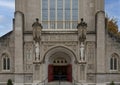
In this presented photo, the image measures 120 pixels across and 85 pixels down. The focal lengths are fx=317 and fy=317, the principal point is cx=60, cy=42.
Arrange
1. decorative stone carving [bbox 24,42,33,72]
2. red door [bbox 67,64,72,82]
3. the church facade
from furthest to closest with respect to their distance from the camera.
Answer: red door [bbox 67,64,72,82], decorative stone carving [bbox 24,42,33,72], the church facade

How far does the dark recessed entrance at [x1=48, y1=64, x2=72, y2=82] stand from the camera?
115ft

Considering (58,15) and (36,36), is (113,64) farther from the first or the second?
(36,36)

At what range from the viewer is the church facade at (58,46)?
33.6m

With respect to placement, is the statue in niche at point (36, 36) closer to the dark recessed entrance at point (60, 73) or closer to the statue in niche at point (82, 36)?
the dark recessed entrance at point (60, 73)

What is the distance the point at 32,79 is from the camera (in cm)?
3397

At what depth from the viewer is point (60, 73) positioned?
36906 millimetres

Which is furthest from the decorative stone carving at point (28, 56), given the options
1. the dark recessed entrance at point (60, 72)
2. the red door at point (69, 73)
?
the red door at point (69, 73)

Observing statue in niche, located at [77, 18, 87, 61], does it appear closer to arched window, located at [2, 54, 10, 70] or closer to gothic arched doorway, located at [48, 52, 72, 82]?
gothic arched doorway, located at [48, 52, 72, 82]

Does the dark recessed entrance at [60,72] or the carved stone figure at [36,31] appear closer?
the carved stone figure at [36,31]

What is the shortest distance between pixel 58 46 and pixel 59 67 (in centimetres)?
400

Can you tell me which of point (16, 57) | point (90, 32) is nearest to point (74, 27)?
point (90, 32)

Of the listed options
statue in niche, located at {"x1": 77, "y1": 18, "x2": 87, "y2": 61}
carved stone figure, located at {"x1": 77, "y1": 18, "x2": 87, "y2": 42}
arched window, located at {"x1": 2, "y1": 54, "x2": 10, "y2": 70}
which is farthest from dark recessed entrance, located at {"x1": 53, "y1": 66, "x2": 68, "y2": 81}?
arched window, located at {"x1": 2, "y1": 54, "x2": 10, "y2": 70}

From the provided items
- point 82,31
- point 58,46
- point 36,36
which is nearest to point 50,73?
point 58,46

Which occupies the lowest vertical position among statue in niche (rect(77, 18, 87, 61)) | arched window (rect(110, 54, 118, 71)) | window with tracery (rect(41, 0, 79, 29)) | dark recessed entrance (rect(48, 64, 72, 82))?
dark recessed entrance (rect(48, 64, 72, 82))
